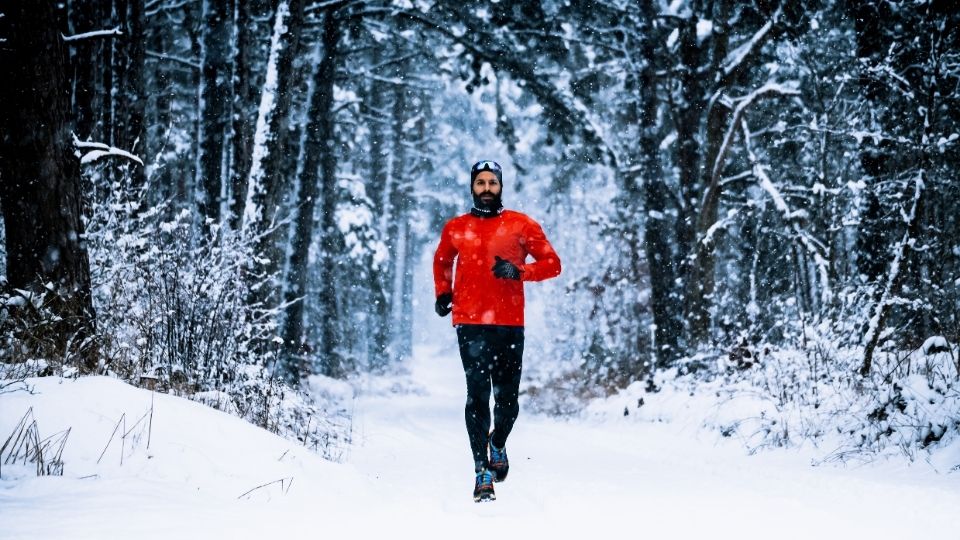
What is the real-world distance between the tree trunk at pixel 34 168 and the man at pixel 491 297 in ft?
9.83

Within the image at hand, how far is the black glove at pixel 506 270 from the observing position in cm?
483

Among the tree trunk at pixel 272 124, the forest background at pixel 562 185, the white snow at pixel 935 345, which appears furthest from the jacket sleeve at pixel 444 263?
the tree trunk at pixel 272 124

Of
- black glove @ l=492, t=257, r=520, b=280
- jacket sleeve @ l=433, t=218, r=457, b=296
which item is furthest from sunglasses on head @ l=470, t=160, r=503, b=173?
black glove @ l=492, t=257, r=520, b=280

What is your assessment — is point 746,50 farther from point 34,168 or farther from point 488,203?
point 34,168

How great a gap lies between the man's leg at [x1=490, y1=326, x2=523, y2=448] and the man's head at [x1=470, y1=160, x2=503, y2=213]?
85cm

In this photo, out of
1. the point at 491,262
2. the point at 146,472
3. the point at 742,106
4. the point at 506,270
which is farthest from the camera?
the point at 742,106

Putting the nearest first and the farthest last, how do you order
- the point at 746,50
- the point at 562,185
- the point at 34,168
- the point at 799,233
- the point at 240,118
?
the point at 34,168 < the point at 240,118 < the point at 799,233 < the point at 746,50 < the point at 562,185

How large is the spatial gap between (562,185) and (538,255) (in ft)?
55.5

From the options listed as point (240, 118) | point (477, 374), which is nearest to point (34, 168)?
point (477, 374)

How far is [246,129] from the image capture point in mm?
10180

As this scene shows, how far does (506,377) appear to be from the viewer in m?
5.12

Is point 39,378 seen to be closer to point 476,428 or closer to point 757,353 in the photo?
point 476,428

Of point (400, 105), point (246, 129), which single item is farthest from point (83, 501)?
point (400, 105)

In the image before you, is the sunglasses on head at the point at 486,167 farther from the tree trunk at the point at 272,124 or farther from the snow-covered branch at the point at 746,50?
the snow-covered branch at the point at 746,50
